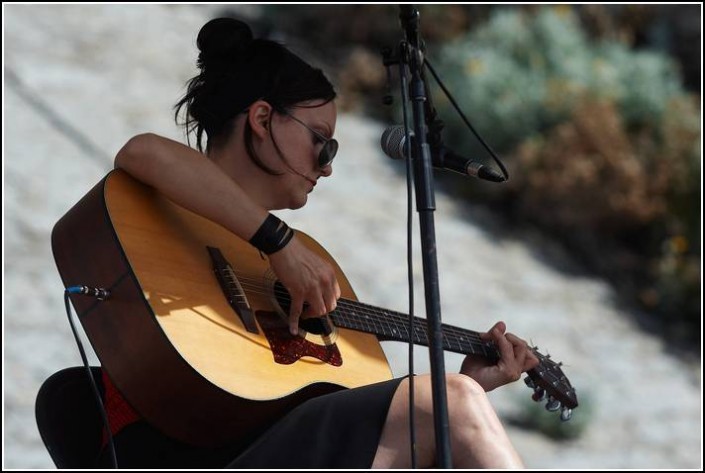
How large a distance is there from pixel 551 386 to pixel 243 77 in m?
1.01

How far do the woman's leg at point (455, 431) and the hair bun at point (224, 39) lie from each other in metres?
0.91

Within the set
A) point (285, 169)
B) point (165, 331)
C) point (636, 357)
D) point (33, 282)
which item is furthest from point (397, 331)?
point (636, 357)

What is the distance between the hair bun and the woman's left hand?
0.86 meters

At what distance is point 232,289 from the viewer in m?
2.35

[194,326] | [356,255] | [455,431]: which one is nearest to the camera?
[455,431]

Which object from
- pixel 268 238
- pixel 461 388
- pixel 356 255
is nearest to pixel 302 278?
pixel 268 238

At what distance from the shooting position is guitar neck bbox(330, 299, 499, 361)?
2.55m

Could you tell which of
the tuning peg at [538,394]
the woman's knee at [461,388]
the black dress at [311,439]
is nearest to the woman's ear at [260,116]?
the black dress at [311,439]

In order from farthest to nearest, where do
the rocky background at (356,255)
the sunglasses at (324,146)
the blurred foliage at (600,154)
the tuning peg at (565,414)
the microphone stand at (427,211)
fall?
the blurred foliage at (600,154), the rocky background at (356,255), the tuning peg at (565,414), the sunglasses at (324,146), the microphone stand at (427,211)

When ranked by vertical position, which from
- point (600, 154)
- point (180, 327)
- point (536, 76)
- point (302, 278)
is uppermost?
point (536, 76)

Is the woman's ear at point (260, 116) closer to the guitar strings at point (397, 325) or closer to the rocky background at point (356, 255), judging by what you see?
the guitar strings at point (397, 325)

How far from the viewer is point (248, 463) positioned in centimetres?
211

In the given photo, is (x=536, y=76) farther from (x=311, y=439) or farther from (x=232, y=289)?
(x=311, y=439)

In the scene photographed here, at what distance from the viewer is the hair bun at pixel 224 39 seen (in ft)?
8.20
